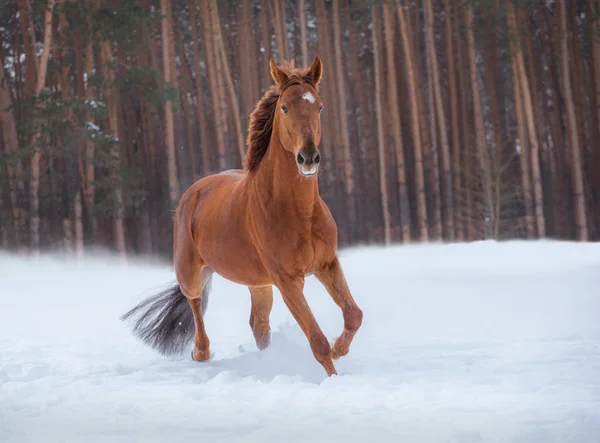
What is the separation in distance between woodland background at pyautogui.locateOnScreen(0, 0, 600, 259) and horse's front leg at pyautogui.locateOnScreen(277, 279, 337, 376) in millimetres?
13739

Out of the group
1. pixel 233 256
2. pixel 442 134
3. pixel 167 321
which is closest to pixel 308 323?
pixel 233 256

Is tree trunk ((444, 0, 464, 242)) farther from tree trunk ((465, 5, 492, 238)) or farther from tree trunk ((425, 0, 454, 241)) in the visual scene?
tree trunk ((465, 5, 492, 238))

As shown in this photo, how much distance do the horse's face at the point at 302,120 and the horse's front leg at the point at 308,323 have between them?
3.10ft

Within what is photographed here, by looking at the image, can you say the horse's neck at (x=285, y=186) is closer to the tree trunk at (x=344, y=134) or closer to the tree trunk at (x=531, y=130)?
the tree trunk at (x=531, y=130)

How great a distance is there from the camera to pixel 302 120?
4.58 metres

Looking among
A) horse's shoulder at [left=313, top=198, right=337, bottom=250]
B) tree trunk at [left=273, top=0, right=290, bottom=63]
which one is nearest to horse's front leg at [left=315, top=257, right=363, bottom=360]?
horse's shoulder at [left=313, top=198, right=337, bottom=250]

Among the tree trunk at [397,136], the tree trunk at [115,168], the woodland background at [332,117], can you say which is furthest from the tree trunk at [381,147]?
the tree trunk at [115,168]

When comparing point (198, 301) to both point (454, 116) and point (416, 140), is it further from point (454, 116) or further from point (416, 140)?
point (454, 116)

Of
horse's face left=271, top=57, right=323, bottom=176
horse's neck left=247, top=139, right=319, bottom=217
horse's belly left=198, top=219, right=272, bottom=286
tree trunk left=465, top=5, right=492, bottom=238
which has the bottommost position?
horse's belly left=198, top=219, right=272, bottom=286

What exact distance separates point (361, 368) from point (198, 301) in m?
1.96

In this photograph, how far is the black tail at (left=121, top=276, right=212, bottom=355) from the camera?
7.03 metres

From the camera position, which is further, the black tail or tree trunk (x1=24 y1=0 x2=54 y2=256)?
tree trunk (x1=24 y1=0 x2=54 y2=256)

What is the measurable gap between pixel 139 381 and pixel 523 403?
288 cm

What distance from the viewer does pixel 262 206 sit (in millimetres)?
5242
